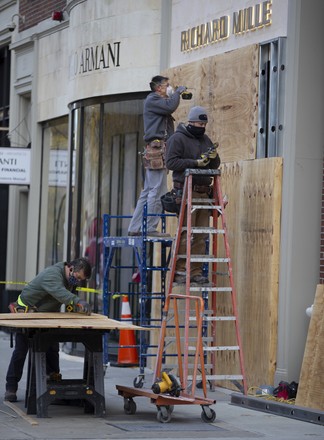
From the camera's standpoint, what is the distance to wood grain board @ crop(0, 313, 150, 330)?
11.5 m

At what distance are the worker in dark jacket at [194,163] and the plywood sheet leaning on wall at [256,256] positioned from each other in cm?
67

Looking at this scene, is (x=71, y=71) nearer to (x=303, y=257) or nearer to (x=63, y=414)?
(x=303, y=257)

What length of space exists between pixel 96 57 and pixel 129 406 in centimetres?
725

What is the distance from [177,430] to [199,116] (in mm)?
3905

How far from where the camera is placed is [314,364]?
12633 millimetres

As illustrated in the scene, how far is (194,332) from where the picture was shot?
15.2m

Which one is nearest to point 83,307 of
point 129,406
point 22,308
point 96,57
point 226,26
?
point 22,308

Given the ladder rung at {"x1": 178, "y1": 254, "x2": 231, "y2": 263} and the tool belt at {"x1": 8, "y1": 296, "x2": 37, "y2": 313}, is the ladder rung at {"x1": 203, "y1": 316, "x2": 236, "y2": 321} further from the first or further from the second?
the tool belt at {"x1": 8, "y1": 296, "x2": 37, "y2": 313}

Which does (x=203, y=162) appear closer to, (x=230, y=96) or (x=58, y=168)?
(x=230, y=96)

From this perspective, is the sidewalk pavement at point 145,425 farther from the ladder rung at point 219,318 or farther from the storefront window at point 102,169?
the storefront window at point 102,169

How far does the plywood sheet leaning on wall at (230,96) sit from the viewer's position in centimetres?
1434

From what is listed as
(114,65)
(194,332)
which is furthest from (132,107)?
(194,332)

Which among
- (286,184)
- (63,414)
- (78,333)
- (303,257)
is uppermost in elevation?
(286,184)

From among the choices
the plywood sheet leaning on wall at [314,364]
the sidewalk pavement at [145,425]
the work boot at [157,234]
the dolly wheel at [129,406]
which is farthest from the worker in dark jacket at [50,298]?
the plywood sheet leaning on wall at [314,364]
